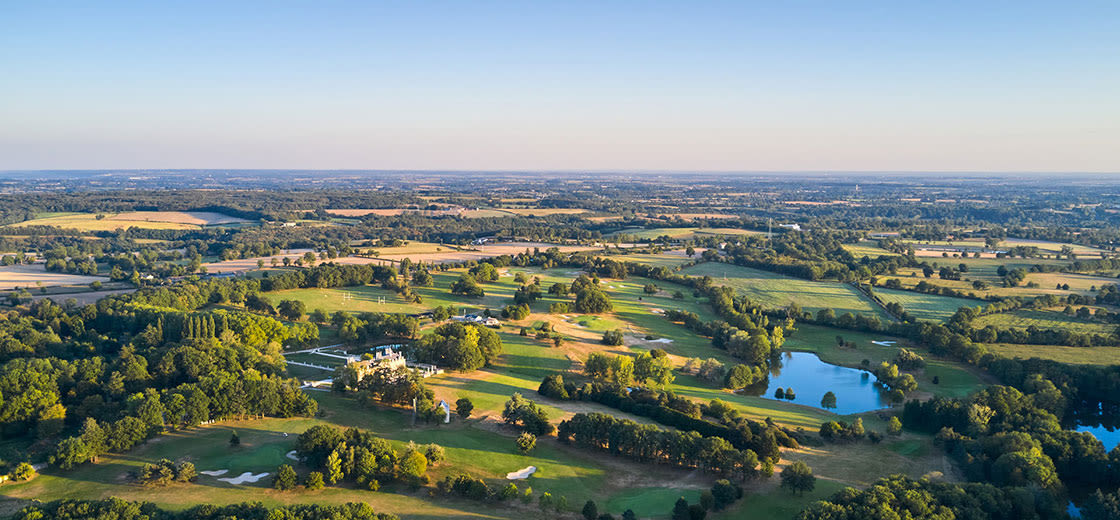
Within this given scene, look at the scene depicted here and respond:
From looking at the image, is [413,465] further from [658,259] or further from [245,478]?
[658,259]

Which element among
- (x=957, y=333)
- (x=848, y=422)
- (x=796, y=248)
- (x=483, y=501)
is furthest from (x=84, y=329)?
(x=796, y=248)

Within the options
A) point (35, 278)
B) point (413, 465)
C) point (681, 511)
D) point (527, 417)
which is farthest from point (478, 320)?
point (35, 278)

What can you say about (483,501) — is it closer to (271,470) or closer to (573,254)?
(271,470)

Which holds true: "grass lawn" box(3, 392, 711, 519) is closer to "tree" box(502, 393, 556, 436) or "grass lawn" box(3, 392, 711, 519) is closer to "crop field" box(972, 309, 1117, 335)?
"tree" box(502, 393, 556, 436)

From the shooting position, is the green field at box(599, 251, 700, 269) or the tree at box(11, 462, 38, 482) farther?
the green field at box(599, 251, 700, 269)

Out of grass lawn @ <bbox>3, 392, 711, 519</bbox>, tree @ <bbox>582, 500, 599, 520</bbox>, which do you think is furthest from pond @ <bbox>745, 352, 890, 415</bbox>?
tree @ <bbox>582, 500, 599, 520</bbox>

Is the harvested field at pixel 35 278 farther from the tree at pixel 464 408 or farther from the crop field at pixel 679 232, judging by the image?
the crop field at pixel 679 232
